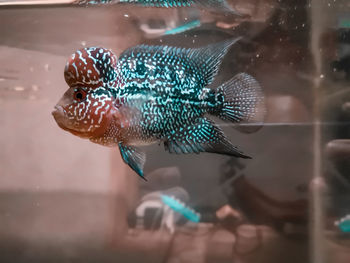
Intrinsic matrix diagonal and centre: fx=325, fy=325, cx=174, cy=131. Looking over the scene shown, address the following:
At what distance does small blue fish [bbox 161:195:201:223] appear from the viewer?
55.0 inches

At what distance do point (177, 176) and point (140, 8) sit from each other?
26.5 inches

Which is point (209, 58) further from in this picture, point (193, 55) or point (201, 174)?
point (201, 174)

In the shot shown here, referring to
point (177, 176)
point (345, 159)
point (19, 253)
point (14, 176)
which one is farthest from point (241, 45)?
point (19, 253)

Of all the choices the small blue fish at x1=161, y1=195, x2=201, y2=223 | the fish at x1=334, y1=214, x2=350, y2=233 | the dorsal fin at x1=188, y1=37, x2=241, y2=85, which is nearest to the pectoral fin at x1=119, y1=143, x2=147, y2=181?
the dorsal fin at x1=188, y1=37, x2=241, y2=85

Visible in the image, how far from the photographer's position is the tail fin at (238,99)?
0.85m

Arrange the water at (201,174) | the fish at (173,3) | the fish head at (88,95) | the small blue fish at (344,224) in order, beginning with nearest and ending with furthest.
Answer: the fish head at (88,95), the fish at (173,3), the water at (201,174), the small blue fish at (344,224)

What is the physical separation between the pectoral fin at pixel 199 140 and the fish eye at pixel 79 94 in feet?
0.76

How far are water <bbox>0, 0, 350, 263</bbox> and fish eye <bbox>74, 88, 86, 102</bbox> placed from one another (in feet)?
1.79

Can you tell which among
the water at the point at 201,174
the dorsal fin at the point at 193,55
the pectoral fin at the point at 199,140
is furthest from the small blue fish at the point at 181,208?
the dorsal fin at the point at 193,55

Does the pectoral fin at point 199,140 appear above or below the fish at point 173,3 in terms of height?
below

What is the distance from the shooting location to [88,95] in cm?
76

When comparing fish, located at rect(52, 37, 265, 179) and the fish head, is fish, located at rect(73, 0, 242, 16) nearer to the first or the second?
fish, located at rect(52, 37, 265, 179)

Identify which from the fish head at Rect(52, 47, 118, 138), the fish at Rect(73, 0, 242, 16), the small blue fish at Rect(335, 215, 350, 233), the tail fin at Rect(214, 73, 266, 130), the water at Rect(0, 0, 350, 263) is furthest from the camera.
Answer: the small blue fish at Rect(335, 215, 350, 233)

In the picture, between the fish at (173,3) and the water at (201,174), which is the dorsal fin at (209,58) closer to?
the fish at (173,3)
